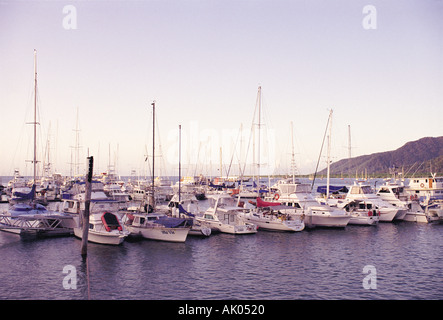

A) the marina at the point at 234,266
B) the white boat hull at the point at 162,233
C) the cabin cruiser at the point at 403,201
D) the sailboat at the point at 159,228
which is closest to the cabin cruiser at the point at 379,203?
the cabin cruiser at the point at 403,201

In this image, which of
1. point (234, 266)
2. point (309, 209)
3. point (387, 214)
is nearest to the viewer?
point (234, 266)

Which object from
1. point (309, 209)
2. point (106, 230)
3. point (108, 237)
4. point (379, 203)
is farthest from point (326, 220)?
point (106, 230)

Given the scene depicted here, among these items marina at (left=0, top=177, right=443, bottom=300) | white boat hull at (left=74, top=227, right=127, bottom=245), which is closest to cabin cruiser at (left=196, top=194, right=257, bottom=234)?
marina at (left=0, top=177, right=443, bottom=300)

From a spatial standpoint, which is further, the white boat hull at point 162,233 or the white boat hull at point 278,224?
the white boat hull at point 278,224

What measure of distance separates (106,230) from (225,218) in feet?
42.7

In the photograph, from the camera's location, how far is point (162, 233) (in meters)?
31.7

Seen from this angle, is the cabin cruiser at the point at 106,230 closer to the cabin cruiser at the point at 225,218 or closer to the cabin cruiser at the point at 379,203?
the cabin cruiser at the point at 225,218

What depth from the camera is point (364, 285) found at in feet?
67.3

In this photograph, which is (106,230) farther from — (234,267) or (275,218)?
(275,218)

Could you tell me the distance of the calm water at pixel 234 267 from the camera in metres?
19.4

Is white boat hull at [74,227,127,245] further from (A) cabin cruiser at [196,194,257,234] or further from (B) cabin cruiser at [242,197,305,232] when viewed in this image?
(B) cabin cruiser at [242,197,305,232]

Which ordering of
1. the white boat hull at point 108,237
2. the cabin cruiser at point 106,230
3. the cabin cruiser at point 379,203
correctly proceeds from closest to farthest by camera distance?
the white boat hull at point 108,237, the cabin cruiser at point 106,230, the cabin cruiser at point 379,203

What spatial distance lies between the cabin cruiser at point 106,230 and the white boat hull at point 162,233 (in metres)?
2.12

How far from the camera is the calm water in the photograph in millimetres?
19391
